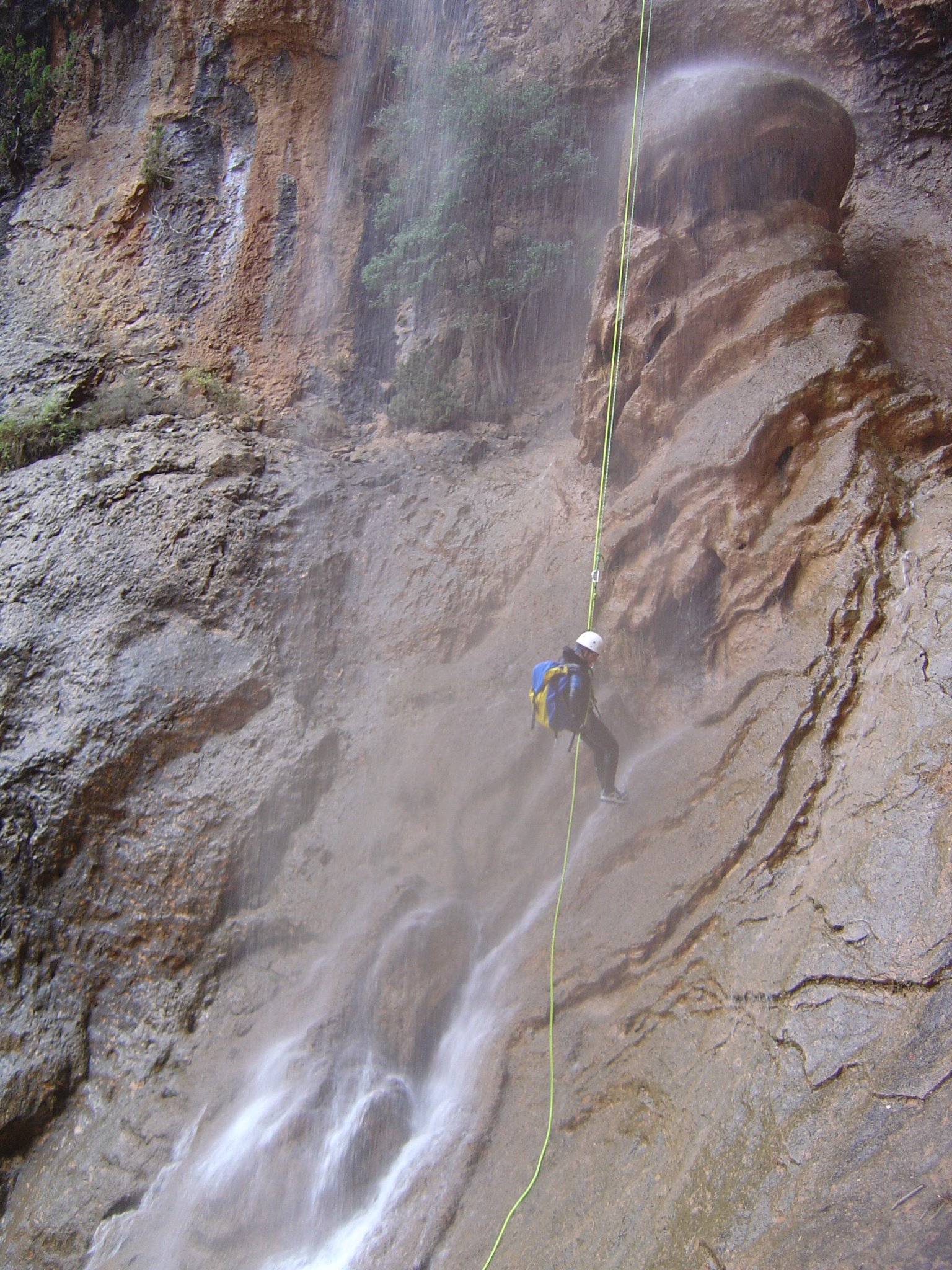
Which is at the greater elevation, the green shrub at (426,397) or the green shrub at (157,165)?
the green shrub at (157,165)

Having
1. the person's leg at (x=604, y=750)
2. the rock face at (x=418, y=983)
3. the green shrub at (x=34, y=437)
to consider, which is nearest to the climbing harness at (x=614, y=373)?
the person's leg at (x=604, y=750)

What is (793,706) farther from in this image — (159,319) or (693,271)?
(159,319)

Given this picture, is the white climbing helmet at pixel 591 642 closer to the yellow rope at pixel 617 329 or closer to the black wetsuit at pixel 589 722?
the black wetsuit at pixel 589 722

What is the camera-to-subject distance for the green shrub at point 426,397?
11031mm

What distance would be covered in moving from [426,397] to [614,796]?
6547 millimetres

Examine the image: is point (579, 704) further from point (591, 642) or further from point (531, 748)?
point (531, 748)

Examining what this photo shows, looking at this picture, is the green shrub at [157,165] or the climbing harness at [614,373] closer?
the climbing harness at [614,373]

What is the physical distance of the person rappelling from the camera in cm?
655

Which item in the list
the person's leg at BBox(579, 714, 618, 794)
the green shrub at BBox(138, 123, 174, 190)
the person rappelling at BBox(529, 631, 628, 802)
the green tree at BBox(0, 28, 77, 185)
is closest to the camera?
the person rappelling at BBox(529, 631, 628, 802)

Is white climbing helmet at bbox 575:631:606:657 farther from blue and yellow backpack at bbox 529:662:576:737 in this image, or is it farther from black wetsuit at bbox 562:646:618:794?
blue and yellow backpack at bbox 529:662:576:737

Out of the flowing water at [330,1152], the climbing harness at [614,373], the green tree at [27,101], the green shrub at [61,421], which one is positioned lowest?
the flowing water at [330,1152]

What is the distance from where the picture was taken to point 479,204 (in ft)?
37.8

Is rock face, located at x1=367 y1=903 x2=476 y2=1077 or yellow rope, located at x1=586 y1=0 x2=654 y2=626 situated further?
yellow rope, located at x1=586 y1=0 x2=654 y2=626

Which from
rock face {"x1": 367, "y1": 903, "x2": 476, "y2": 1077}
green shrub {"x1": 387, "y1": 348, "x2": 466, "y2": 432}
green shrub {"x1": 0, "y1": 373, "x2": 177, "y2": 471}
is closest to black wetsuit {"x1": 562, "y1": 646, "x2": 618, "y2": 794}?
rock face {"x1": 367, "y1": 903, "x2": 476, "y2": 1077}
